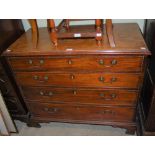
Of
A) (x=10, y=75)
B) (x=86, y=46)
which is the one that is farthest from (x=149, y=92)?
(x=10, y=75)

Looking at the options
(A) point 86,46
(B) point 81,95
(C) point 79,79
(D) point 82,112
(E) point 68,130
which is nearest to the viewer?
(A) point 86,46

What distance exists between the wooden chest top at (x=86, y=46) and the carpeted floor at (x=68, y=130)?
0.97 meters

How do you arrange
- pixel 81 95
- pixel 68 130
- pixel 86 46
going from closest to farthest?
pixel 86 46, pixel 81 95, pixel 68 130

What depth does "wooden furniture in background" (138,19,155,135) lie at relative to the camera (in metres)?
1.39

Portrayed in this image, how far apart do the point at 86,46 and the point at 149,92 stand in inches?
27.8

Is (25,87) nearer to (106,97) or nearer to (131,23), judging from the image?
(106,97)

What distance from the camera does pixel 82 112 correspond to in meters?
1.67

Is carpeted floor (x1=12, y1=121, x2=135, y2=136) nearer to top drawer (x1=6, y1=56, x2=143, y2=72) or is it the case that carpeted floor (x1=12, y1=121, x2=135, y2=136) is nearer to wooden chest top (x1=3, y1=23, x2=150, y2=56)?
top drawer (x1=6, y1=56, x2=143, y2=72)

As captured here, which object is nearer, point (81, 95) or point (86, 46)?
point (86, 46)

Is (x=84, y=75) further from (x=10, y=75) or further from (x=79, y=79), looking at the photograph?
(x=10, y=75)

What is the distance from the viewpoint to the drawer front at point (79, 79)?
Result: 1.35 m

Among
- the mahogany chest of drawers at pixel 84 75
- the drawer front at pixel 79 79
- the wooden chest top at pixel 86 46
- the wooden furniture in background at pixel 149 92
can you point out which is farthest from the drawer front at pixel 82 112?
the wooden chest top at pixel 86 46

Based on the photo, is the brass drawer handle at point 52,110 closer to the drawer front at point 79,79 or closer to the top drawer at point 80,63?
the drawer front at point 79,79
